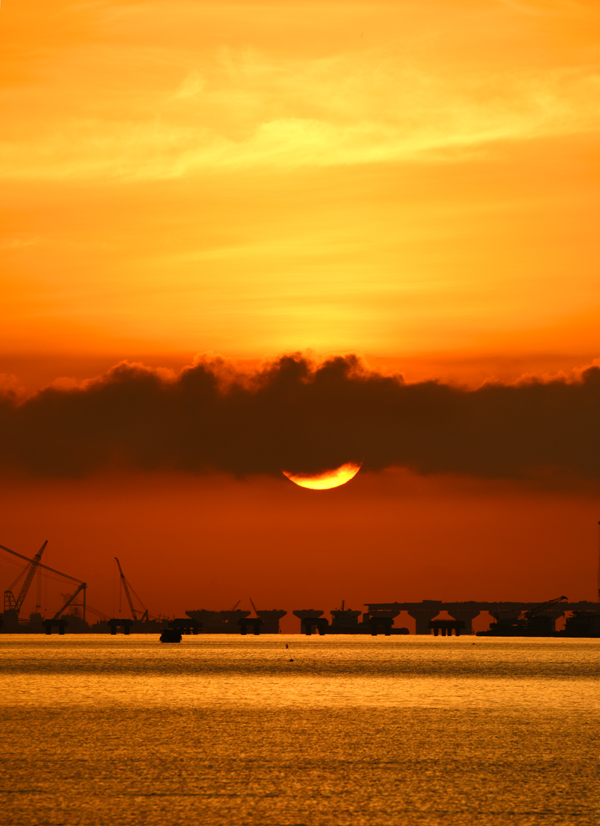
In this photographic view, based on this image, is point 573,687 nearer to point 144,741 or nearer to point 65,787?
point 144,741

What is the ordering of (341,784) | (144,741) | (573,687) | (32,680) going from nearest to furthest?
(341,784), (144,741), (573,687), (32,680)

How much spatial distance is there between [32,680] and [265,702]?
3795cm

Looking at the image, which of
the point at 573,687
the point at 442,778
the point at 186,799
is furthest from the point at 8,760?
the point at 573,687

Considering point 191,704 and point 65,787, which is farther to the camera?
point 191,704

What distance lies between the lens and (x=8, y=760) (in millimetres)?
38688

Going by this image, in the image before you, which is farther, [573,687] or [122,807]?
[573,687]

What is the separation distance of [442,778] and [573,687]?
65.1 meters

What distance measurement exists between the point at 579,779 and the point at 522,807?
6037mm

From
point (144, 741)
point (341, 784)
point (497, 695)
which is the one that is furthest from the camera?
point (497, 695)

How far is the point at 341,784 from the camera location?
34.6 meters

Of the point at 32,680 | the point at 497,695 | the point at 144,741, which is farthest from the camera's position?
the point at 32,680

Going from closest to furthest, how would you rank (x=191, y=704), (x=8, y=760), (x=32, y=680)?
(x=8, y=760)
(x=191, y=704)
(x=32, y=680)

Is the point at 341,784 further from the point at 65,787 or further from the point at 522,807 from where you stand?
the point at 65,787

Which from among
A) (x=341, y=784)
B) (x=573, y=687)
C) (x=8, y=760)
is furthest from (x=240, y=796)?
(x=573, y=687)
